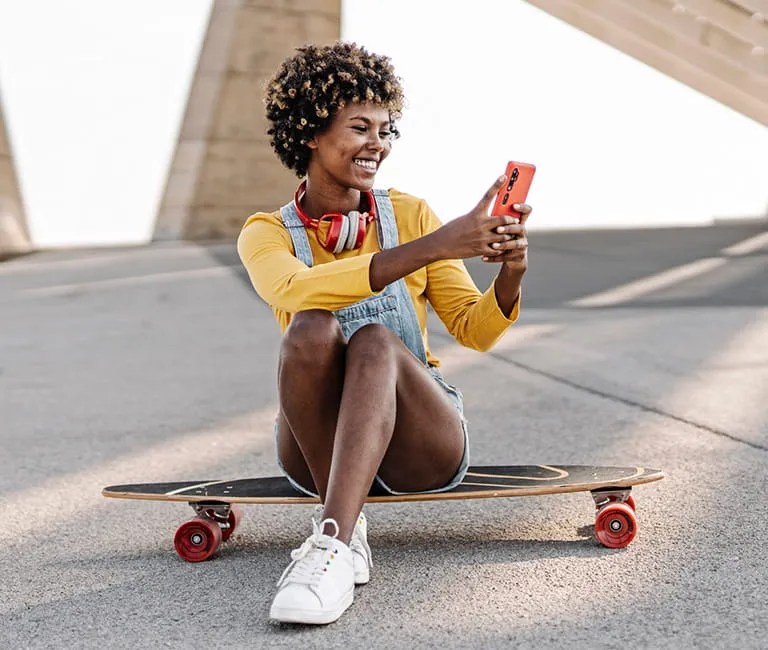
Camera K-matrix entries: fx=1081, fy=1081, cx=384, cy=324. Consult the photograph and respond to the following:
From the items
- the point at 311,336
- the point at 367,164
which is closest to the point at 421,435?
the point at 311,336

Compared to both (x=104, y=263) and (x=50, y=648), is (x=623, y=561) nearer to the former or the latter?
(x=50, y=648)

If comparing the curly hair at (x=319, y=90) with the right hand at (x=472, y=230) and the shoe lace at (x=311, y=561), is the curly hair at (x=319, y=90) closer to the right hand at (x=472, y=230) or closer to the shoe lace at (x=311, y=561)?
the right hand at (x=472, y=230)

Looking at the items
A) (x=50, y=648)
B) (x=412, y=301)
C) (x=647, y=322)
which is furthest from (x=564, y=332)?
(x=50, y=648)

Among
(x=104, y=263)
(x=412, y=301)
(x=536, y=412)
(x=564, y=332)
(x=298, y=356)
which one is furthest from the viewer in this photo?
(x=104, y=263)

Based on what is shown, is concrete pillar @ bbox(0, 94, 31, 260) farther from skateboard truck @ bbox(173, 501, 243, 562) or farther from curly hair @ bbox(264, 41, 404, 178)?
skateboard truck @ bbox(173, 501, 243, 562)

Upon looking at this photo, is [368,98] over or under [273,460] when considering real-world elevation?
over

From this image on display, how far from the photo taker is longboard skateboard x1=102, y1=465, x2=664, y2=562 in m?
2.94

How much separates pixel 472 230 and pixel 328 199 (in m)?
0.68

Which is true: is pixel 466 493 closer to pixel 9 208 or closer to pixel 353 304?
pixel 353 304

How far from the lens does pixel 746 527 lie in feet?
10.5

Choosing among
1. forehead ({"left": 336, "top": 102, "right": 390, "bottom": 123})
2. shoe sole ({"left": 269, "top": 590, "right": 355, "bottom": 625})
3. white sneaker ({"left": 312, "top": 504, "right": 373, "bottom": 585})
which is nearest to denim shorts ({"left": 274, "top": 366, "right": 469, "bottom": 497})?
white sneaker ({"left": 312, "top": 504, "right": 373, "bottom": 585})

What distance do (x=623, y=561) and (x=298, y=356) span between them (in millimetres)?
1040

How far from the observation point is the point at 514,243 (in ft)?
8.75

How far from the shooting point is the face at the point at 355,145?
3068 millimetres
